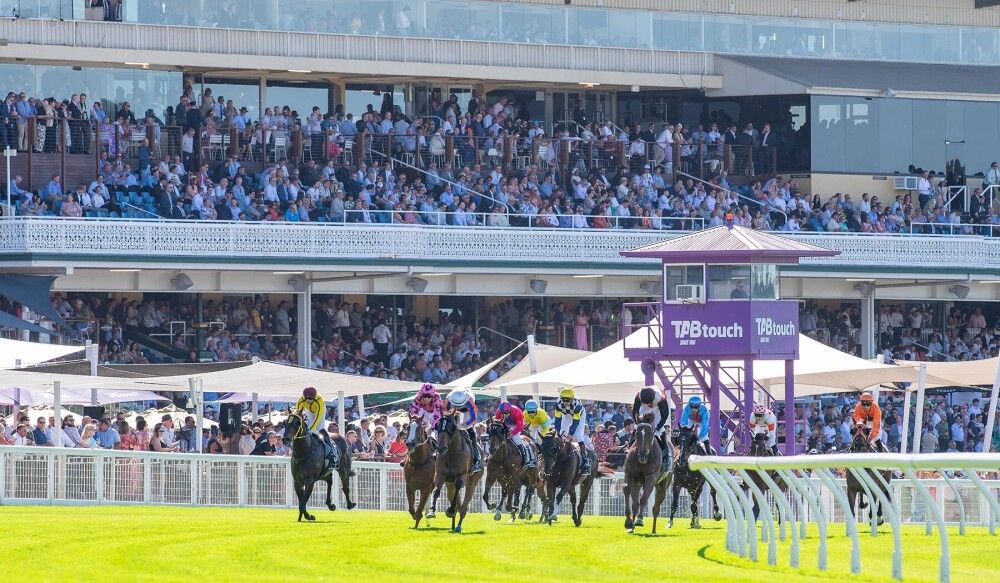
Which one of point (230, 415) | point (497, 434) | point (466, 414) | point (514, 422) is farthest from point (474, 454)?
point (230, 415)

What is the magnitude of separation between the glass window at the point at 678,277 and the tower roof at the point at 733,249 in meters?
0.12

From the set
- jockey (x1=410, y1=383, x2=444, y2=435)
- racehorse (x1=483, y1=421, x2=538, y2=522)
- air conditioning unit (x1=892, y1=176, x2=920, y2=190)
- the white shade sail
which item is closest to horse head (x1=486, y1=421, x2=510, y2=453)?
racehorse (x1=483, y1=421, x2=538, y2=522)

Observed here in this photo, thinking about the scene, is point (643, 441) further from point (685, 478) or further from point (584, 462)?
point (584, 462)

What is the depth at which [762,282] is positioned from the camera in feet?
101

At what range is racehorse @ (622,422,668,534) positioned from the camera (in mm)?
21250

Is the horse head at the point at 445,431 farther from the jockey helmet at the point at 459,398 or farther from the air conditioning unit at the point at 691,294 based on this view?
the air conditioning unit at the point at 691,294

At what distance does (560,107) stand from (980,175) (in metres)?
10.3

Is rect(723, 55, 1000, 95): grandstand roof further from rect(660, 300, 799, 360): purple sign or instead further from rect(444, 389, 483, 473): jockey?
rect(444, 389, 483, 473): jockey

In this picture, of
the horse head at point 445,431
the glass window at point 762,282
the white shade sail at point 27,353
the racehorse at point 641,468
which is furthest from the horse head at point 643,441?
the white shade sail at point 27,353

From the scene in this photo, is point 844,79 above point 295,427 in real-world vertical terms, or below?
above

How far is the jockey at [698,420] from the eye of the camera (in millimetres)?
22191

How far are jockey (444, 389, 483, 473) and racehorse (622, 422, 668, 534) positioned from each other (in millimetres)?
1534

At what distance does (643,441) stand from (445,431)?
2039 mm

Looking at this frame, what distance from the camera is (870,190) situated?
4981 centimetres
